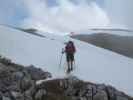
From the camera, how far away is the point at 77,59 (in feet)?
155

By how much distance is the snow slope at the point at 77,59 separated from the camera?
137ft

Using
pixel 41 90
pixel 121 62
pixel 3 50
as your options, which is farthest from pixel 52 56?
pixel 41 90

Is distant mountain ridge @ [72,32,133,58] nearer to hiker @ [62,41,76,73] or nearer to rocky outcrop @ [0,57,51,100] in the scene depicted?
hiker @ [62,41,76,73]

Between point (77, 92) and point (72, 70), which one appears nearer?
point (77, 92)

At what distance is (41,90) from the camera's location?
34.7m

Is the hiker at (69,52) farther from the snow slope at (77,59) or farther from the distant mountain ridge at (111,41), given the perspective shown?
the distant mountain ridge at (111,41)

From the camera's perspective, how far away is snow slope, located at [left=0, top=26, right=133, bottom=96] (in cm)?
4166

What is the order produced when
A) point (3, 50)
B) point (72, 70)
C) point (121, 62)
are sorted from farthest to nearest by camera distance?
point (121, 62)
point (3, 50)
point (72, 70)

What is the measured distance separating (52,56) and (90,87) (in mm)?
11612

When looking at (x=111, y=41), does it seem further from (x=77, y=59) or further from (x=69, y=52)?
(x=69, y=52)

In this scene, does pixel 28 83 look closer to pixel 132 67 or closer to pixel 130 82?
pixel 130 82

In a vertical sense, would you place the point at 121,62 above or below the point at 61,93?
above

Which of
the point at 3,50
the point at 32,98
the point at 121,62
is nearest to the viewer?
the point at 32,98

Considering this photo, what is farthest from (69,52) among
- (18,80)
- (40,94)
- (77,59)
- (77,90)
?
(77,59)
